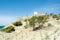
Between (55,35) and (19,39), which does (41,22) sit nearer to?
(19,39)

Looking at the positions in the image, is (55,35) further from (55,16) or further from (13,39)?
(55,16)

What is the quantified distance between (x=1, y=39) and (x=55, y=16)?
2056 cm

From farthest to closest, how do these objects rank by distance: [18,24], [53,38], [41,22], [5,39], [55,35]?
[18,24]
[41,22]
[5,39]
[55,35]
[53,38]

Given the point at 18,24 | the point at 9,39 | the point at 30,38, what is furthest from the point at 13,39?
the point at 18,24

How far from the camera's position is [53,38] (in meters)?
12.3

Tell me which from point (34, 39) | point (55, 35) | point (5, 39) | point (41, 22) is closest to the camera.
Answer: point (55, 35)

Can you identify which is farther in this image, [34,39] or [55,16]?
[55,16]

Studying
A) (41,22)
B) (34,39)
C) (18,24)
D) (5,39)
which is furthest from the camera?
(18,24)

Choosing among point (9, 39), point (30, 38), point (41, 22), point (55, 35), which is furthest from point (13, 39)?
point (41, 22)

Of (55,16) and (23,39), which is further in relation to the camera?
(55,16)

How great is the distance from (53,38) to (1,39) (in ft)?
23.7

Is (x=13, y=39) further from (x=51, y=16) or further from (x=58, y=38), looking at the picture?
(x=51, y=16)

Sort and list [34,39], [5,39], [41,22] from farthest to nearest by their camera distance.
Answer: [41,22]
[5,39]
[34,39]

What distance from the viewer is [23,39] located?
17.7 metres
